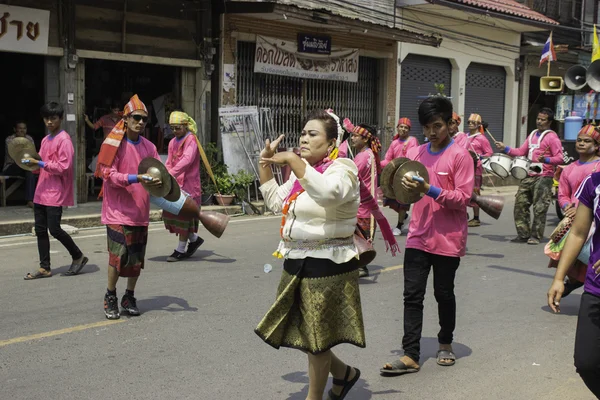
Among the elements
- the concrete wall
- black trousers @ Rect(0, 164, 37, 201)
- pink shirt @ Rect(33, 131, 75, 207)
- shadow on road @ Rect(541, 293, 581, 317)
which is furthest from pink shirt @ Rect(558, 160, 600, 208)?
the concrete wall

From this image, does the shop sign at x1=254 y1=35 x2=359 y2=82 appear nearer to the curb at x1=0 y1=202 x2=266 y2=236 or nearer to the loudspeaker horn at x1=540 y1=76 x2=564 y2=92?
the curb at x1=0 y1=202 x2=266 y2=236

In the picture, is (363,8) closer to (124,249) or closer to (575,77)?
(575,77)

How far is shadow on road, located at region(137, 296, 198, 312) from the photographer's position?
6.95 m

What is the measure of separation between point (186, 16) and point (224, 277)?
26.6 feet

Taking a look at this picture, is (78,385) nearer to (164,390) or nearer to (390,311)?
(164,390)

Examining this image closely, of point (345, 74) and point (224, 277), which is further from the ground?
point (345, 74)

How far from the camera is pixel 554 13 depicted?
26062 mm

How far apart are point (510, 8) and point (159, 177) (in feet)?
64.7

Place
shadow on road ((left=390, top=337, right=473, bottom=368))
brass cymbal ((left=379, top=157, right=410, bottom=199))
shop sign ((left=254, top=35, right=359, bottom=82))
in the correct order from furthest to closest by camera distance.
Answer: shop sign ((left=254, top=35, right=359, bottom=82))
shadow on road ((left=390, top=337, right=473, bottom=368))
brass cymbal ((left=379, top=157, right=410, bottom=199))

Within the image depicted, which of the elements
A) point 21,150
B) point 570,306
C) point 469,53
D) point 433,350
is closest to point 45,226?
point 21,150

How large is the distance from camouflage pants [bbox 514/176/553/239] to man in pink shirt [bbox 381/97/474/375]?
6.11 m

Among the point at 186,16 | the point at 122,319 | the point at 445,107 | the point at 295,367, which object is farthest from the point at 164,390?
the point at 186,16

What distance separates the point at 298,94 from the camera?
58.1 ft

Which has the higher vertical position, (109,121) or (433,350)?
(109,121)
